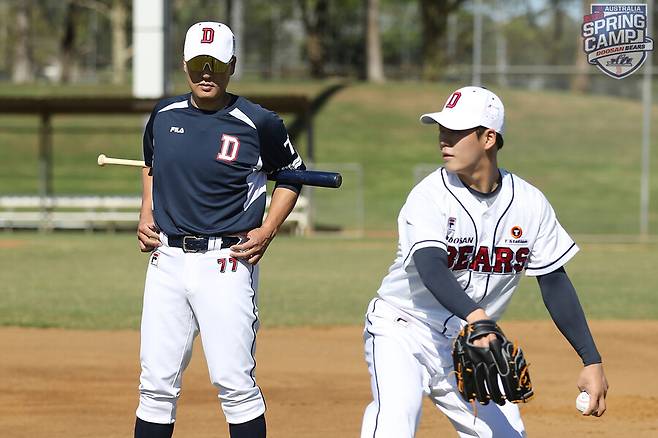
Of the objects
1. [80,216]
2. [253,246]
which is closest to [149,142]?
[253,246]

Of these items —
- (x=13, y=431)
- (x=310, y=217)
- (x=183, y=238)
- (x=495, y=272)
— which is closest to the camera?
(x=495, y=272)

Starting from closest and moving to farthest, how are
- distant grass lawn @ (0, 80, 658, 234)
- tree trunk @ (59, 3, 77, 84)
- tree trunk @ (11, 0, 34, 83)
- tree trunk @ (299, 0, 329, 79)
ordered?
1. distant grass lawn @ (0, 80, 658, 234)
2. tree trunk @ (299, 0, 329, 79)
3. tree trunk @ (59, 3, 77, 84)
4. tree trunk @ (11, 0, 34, 83)

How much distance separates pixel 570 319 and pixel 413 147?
102ft

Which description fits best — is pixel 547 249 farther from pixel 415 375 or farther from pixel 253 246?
pixel 253 246

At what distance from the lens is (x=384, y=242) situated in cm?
2212

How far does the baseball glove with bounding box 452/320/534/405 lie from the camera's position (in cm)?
392

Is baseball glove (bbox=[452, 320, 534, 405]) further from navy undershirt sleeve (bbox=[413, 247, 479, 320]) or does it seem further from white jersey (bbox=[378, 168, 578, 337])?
white jersey (bbox=[378, 168, 578, 337])

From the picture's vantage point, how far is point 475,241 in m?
4.29

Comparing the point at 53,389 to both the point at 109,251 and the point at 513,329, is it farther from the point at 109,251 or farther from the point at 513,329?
the point at 109,251

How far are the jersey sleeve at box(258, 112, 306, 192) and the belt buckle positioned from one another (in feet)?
1.59

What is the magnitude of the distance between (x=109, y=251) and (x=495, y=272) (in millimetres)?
15145

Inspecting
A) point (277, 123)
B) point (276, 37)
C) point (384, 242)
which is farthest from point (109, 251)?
point (276, 37)

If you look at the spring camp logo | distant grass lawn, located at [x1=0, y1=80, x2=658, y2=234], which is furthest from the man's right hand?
distant grass lawn, located at [x1=0, y1=80, x2=658, y2=234]

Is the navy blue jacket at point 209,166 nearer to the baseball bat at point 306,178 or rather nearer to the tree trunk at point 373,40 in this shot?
the baseball bat at point 306,178
